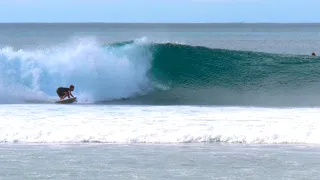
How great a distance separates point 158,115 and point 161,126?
1.21 m

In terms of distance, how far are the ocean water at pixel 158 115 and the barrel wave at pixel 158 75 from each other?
0.10 ft

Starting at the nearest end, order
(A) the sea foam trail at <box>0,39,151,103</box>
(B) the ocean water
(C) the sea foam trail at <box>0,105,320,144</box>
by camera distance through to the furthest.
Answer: (B) the ocean water < (C) the sea foam trail at <box>0,105,320,144</box> < (A) the sea foam trail at <box>0,39,151,103</box>

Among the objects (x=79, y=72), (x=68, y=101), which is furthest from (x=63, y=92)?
(x=79, y=72)

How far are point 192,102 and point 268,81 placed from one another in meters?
3.22

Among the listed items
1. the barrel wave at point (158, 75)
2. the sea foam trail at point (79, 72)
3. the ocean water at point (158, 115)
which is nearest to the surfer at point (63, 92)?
the ocean water at point (158, 115)

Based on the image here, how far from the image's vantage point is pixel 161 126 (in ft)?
45.0

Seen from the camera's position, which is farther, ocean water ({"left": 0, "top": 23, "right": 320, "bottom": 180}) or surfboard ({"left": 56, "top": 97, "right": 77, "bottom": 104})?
surfboard ({"left": 56, "top": 97, "right": 77, "bottom": 104})

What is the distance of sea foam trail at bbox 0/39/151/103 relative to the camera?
21119 mm

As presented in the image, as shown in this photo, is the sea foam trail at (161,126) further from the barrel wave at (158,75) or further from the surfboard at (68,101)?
the barrel wave at (158,75)

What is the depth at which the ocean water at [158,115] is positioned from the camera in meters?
10.7

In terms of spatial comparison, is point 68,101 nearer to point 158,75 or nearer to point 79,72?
point 79,72

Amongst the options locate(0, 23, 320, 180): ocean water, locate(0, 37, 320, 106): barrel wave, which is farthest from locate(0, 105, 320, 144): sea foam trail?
locate(0, 37, 320, 106): barrel wave

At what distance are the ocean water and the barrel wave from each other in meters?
0.03

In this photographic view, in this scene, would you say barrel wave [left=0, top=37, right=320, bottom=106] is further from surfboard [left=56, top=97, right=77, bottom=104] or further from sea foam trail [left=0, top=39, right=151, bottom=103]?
surfboard [left=56, top=97, right=77, bottom=104]
